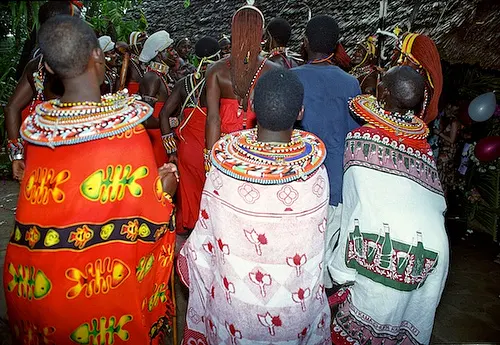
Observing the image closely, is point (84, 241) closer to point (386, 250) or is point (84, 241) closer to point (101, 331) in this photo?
point (101, 331)

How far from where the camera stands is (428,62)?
2525mm

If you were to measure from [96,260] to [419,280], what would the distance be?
1.65 m

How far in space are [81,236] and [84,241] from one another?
0.03m

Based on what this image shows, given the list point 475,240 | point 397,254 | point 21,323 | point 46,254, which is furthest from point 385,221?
point 475,240

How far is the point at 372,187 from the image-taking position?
2.19 metres

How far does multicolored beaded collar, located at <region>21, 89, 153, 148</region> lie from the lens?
1.69 metres

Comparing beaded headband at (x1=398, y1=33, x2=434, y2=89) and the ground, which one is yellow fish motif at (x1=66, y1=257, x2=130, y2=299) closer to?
the ground

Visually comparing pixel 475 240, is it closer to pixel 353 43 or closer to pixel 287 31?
pixel 353 43

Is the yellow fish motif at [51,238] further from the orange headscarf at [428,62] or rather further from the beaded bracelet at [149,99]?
the beaded bracelet at [149,99]

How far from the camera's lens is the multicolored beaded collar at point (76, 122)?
169 cm

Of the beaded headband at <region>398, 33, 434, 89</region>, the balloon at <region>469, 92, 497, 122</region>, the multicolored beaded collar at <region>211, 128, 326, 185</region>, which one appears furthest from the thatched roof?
the multicolored beaded collar at <region>211, 128, 326, 185</region>

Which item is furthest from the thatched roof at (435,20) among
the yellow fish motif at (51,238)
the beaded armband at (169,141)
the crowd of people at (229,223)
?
the yellow fish motif at (51,238)

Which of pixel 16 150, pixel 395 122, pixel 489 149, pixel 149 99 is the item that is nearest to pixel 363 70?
pixel 489 149

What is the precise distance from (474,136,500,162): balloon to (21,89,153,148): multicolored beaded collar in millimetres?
4261
